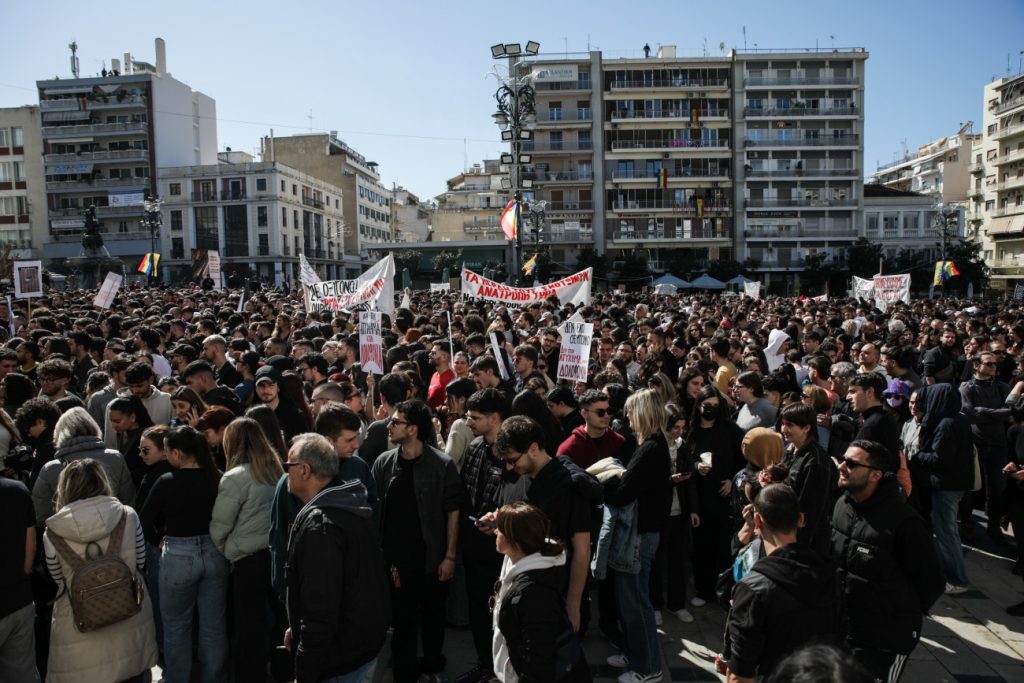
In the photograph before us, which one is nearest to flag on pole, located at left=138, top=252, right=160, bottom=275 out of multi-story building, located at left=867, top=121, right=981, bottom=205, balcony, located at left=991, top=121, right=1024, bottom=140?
balcony, located at left=991, top=121, right=1024, bottom=140

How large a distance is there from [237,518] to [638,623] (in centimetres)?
252

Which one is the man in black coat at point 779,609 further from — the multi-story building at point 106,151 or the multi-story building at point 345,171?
the multi-story building at point 345,171

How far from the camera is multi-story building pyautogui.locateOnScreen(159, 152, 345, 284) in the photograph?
63.6 m

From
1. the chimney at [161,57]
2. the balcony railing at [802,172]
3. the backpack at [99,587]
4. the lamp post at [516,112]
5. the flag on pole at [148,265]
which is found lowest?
the backpack at [99,587]

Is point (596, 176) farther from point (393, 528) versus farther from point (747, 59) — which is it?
point (393, 528)

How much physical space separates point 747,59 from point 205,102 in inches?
2089

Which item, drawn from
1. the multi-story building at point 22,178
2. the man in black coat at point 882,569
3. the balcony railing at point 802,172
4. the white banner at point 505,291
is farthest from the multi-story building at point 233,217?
the man in black coat at point 882,569

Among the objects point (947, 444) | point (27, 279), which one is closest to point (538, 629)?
point (947, 444)

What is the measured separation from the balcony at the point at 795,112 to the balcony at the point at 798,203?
6668mm

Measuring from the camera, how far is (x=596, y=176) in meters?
58.0

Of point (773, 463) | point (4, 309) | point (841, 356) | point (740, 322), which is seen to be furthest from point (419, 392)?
point (4, 309)

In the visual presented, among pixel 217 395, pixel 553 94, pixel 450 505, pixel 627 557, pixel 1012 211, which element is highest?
pixel 553 94

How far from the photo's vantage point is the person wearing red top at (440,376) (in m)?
7.40

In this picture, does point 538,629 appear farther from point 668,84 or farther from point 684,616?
point 668,84
